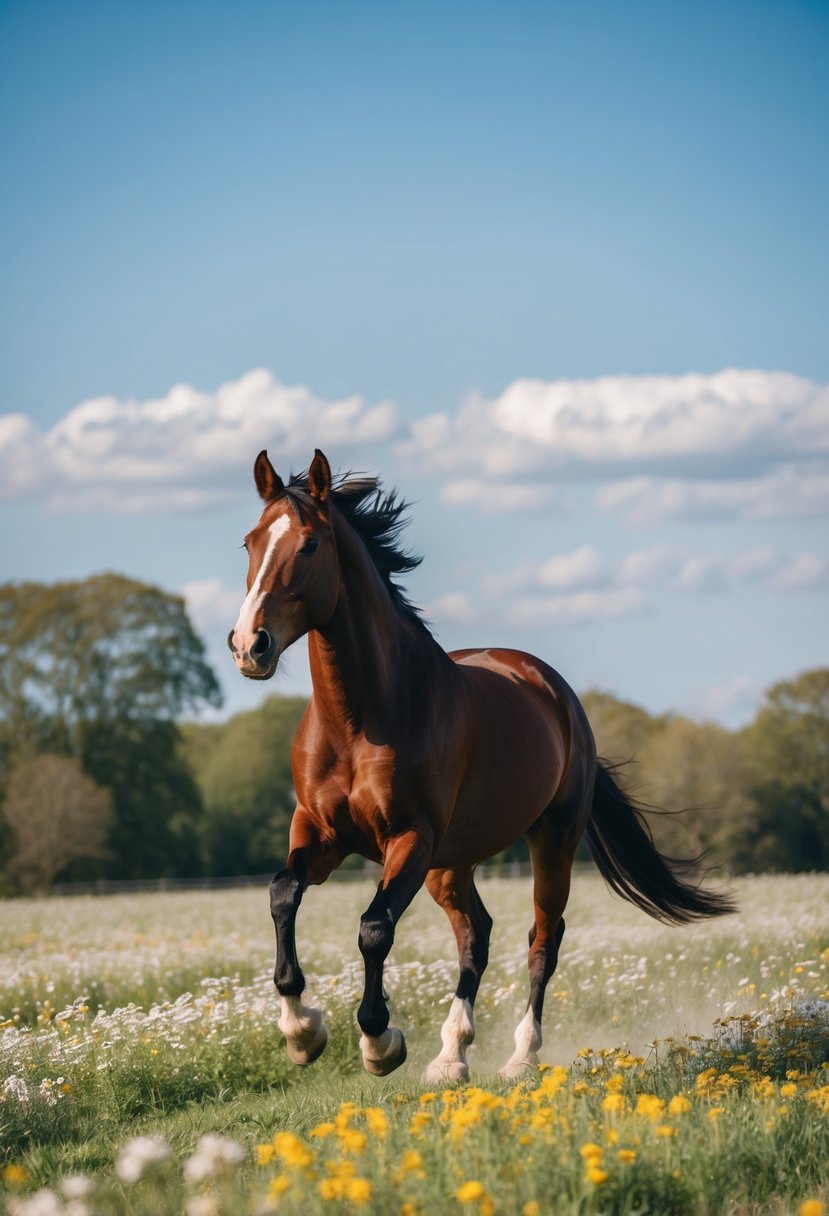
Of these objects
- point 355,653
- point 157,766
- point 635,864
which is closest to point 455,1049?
point 355,653

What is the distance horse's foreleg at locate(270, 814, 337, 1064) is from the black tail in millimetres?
3873

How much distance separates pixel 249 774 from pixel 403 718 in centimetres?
5487

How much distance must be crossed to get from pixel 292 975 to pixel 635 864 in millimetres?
4337

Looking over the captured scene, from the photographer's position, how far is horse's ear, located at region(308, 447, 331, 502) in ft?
21.8

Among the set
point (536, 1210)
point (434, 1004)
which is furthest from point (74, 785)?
point (536, 1210)

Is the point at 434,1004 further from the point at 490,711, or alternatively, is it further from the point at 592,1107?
the point at 592,1107

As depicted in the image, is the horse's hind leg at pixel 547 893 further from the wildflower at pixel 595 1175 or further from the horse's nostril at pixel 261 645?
the wildflower at pixel 595 1175

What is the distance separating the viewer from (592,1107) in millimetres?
5336

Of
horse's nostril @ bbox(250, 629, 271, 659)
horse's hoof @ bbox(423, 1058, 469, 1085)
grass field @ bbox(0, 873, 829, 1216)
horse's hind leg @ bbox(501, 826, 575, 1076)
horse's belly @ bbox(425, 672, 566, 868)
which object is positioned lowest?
horse's hoof @ bbox(423, 1058, 469, 1085)

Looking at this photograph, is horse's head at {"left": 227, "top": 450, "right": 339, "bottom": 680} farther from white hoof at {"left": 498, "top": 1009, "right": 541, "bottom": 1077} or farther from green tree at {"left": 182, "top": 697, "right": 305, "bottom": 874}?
green tree at {"left": 182, "top": 697, "right": 305, "bottom": 874}

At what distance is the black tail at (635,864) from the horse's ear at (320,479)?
4402 mm

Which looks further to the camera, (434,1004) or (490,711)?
(434,1004)

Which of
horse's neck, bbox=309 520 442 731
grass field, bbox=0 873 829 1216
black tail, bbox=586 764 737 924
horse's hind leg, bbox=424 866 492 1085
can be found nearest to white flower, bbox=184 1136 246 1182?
grass field, bbox=0 873 829 1216

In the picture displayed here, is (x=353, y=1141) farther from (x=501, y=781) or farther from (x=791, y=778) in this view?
(x=791, y=778)
